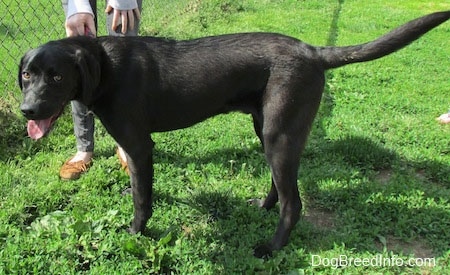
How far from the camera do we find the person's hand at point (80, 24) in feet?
9.93

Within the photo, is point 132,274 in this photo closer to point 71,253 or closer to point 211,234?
point 71,253

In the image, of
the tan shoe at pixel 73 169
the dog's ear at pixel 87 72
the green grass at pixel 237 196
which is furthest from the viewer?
the tan shoe at pixel 73 169

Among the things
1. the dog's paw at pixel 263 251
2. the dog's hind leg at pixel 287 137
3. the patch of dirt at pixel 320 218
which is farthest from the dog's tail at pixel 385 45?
the dog's paw at pixel 263 251

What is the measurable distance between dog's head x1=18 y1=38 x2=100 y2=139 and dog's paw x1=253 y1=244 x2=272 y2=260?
1348mm

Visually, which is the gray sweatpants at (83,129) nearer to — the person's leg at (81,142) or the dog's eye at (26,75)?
the person's leg at (81,142)

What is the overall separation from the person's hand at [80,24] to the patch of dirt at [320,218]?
197 centimetres

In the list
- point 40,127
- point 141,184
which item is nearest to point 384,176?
point 141,184

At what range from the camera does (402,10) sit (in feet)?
31.4

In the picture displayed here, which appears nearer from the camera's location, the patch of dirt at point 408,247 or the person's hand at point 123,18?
the patch of dirt at point 408,247

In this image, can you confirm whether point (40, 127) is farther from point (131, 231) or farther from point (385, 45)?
point (385, 45)

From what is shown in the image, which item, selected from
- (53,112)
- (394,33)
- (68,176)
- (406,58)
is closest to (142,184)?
(53,112)

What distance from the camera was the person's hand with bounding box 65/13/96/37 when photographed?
3025 mm

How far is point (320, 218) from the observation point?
3.13 m

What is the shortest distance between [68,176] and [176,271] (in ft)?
4.42
